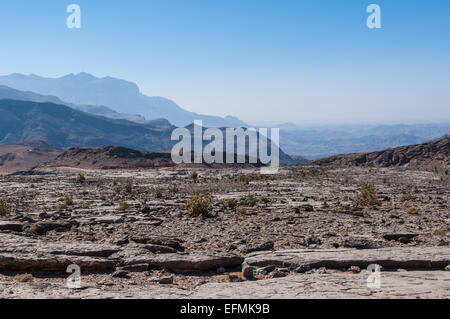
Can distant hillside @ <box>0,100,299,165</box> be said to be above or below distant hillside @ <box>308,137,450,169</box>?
above

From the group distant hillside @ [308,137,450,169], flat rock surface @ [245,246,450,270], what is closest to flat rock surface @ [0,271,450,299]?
flat rock surface @ [245,246,450,270]

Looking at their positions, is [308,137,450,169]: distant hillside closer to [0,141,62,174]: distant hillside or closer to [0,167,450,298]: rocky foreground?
[0,167,450,298]: rocky foreground

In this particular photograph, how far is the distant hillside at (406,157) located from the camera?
196ft

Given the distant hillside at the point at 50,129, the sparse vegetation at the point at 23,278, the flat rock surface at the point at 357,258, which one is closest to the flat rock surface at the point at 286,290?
the sparse vegetation at the point at 23,278

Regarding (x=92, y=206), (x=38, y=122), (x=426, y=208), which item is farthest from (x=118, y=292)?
(x=38, y=122)

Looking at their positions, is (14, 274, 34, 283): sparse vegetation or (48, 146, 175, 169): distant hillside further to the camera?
(48, 146, 175, 169): distant hillside

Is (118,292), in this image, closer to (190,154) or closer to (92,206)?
(92,206)

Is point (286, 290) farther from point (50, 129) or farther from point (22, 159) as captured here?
point (50, 129)

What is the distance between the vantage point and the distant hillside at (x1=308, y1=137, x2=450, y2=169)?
59.6m

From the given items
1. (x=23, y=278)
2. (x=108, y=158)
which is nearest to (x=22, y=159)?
(x=108, y=158)

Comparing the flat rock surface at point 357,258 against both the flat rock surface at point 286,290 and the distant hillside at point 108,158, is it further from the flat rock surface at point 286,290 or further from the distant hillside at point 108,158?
the distant hillside at point 108,158

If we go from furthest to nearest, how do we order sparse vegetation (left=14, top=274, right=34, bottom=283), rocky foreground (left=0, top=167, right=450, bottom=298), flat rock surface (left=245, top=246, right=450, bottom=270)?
1. flat rock surface (left=245, top=246, right=450, bottom=270)
2. sparse vegetation (left=14, top=274, right=34, bottom=283)
3. rocky foreground (left=0, top=167, right=450, bottom=298)
